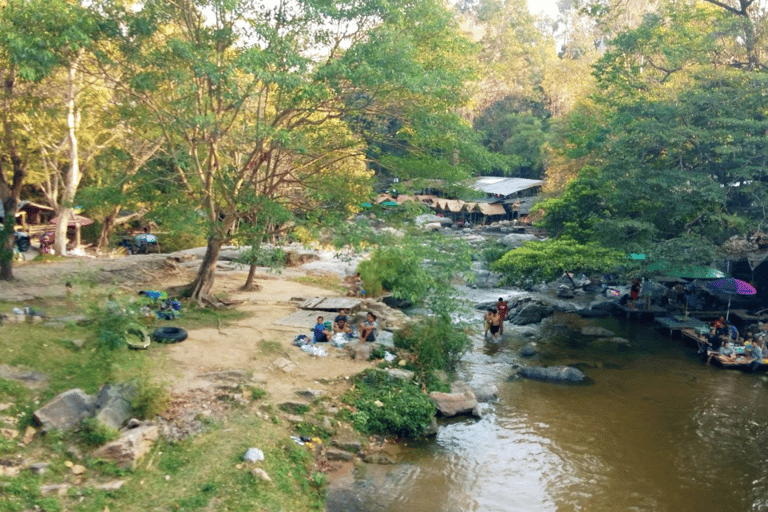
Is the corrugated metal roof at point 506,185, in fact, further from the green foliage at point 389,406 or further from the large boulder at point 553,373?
the green foliage at point 389,406

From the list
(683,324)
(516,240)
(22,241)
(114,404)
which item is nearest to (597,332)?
(683,324)

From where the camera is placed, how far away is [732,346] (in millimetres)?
16172

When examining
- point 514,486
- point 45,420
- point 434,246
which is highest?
point 434,246

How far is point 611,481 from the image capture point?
988cm

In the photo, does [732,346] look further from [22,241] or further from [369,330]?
[22,241]

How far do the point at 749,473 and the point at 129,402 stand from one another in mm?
10142

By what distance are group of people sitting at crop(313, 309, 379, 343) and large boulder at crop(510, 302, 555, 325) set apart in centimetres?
683

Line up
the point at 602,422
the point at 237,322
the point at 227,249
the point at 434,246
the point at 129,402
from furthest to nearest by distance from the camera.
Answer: the point at 227,249 → the point at 237,322 → the point at 434,246 → the point at 602,422 → the point at 129,402

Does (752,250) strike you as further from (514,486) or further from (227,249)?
(227,249)

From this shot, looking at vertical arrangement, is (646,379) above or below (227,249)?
below

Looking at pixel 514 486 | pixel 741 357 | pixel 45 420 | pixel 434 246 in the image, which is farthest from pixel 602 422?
pixel 45 420

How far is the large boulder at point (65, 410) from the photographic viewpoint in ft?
27.4

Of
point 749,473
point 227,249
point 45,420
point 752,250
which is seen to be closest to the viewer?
point 45,420

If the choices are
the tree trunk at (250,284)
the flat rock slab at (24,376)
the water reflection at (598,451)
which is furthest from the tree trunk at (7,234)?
the water reflection at (598,451)
